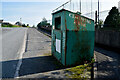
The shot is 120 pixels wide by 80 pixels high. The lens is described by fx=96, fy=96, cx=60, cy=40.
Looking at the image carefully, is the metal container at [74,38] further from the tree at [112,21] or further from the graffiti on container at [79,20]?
the tree at [112,21]

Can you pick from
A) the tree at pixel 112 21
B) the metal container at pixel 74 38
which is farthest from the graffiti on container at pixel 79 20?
the tree at pixel 112 21

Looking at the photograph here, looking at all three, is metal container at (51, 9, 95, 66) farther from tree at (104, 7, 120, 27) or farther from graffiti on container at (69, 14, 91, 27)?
tree at (104, 7, 120, 27)

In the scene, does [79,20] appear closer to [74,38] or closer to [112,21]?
[74,38]

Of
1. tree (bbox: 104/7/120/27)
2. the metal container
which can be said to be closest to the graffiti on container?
the metal container

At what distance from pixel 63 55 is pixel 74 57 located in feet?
1.81

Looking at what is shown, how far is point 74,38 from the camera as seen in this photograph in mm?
4465

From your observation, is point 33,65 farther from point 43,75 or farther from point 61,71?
point 61,71

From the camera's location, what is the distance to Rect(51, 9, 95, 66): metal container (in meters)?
4.29

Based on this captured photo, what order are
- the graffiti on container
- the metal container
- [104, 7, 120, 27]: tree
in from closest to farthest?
the metal container, the graffiti on container, [104, 7, 120, 27]: tree

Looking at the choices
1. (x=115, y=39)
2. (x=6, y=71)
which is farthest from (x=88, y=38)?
(x=6, y=71)

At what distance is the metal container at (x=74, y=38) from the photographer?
4.29m

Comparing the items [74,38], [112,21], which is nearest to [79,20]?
[74,38]

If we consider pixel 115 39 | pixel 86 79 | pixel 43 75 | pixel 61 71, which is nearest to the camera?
pixel 86 79

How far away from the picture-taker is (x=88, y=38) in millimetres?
4910
